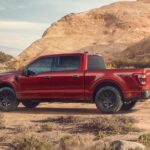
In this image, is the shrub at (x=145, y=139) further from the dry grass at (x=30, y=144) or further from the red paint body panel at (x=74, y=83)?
the red paint body panel at (x=74, y=83)

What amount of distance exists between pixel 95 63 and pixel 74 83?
0.93 meters

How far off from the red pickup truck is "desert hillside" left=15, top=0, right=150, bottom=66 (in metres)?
66.3

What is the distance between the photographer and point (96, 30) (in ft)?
315

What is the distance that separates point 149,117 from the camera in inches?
596

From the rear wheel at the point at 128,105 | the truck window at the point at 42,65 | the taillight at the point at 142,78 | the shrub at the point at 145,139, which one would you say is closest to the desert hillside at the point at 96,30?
the rear wheel at the point at 128,105

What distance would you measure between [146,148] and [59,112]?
23.6ft

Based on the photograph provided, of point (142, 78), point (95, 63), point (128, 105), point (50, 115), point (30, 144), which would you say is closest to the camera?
point (30, 144)

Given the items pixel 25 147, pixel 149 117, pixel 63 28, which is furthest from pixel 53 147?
pixel 63 28

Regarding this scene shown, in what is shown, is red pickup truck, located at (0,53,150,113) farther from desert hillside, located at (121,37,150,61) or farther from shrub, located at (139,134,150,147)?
desert hillside, located at (121,37,150,61)

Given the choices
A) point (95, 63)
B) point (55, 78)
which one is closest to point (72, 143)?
point (55, 78)

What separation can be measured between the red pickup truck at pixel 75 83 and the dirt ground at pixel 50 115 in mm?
426

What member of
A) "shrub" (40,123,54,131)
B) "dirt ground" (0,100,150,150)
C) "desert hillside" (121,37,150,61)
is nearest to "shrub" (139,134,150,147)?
"dirt ground" (0,100,150,150)

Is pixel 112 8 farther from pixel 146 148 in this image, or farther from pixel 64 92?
pixel 146 148

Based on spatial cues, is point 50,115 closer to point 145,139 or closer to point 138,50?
point 145,139
